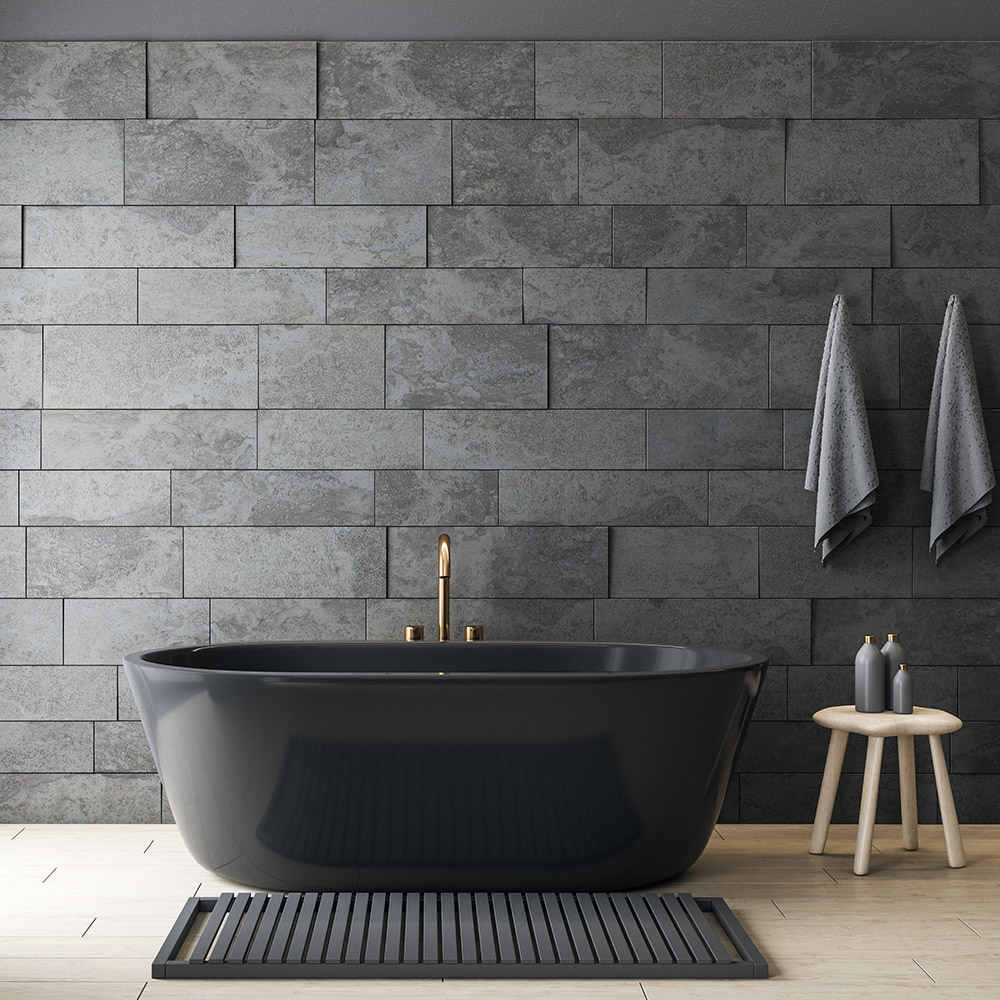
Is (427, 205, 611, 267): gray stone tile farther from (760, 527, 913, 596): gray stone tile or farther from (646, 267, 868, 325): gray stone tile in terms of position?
(760, 527, 913, 596): gray stone tile

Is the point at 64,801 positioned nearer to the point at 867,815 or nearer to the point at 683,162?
the point at 867,815

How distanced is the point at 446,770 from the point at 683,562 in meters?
1.23

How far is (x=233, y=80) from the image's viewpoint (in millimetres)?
3449

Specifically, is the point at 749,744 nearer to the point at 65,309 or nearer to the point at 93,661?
the point at 93,661

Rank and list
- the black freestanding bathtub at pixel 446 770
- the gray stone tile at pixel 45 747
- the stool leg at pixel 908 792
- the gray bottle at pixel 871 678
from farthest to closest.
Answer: the gray stone tile at pixel 45 747, the stool leg at pixel 908 792, the gray bottle at pixel 871 678, the black freestanding bathtub at pixel 446 770

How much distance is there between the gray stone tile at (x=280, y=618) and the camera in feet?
11.3

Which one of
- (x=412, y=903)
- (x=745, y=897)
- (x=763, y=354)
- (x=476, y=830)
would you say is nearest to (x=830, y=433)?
(x=763, y=354)

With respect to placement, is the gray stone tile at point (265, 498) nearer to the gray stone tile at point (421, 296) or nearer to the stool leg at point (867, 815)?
the gray stone tile at point (421, 296)

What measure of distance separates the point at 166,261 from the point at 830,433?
6.99 ft

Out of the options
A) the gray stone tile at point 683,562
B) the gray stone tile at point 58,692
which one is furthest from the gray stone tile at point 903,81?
the gray stone tile at point 58,692

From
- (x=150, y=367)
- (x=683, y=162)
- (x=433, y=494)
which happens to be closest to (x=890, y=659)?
(x=433, y=494)

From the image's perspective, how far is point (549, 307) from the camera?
3447 millimetres

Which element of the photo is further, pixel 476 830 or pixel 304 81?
pixel 304 81

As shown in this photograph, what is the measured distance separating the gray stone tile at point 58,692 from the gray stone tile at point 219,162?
1494mm
